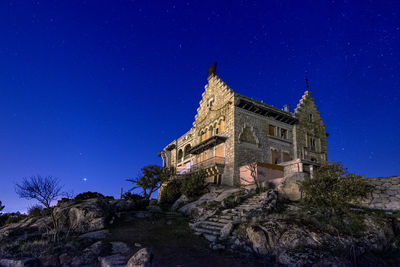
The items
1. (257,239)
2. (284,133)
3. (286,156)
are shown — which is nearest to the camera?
(257,239)

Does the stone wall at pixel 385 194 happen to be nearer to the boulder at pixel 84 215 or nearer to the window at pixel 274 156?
the window at pixel 274 156

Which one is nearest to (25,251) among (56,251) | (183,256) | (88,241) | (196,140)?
(56,251)

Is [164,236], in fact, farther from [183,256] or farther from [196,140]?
[196,140]

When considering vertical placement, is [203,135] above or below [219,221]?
above

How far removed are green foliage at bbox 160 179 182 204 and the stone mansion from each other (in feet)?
9.93

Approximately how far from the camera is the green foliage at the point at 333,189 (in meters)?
12.4

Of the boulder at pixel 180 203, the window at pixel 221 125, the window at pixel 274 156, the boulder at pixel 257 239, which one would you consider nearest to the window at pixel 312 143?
the window at pixel 274 156

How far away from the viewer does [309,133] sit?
99.7 feet

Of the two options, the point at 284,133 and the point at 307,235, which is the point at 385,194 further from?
the point at 284,133

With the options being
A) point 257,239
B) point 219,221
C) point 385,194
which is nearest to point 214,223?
point 219,221

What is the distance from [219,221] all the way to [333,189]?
21.3 ft

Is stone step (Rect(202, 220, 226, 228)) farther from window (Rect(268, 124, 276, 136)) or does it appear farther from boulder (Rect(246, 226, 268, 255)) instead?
window (Rect(268, 124, 276, 136))

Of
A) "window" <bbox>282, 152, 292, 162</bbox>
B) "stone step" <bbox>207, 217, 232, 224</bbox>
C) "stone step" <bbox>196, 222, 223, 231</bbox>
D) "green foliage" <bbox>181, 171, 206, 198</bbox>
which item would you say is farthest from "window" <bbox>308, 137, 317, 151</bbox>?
"stone step" <bbox>196, 222, 223, 231</bbox>

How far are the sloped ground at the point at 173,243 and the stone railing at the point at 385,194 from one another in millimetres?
8777
